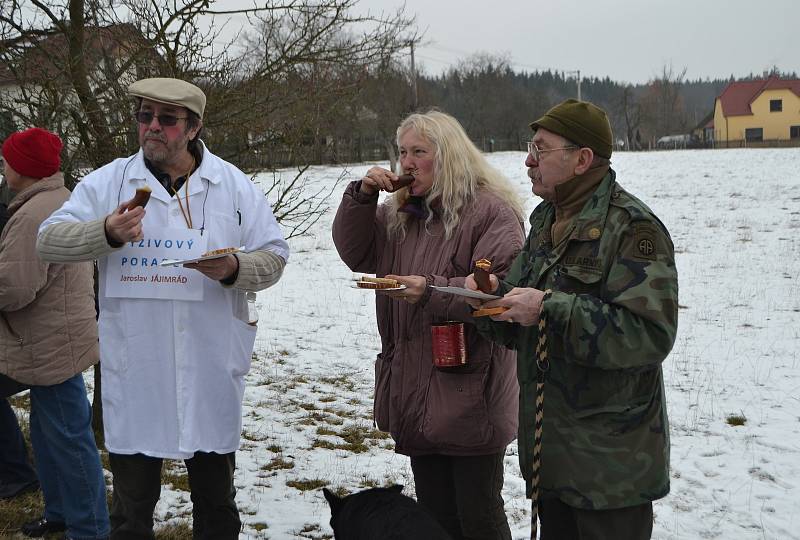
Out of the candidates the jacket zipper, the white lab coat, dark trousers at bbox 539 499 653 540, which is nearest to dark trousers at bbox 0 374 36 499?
the jacket zipper

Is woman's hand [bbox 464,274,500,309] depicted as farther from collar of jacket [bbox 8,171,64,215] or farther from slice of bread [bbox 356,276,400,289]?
collar of jacket [bbox 8,171,64,215]

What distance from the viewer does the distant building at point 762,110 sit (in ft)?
197

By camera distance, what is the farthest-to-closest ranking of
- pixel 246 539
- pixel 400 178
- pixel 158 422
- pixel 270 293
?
1. pixel 270 293
2. pixel 246 539
3. pixel 400 178
4. pixel 158 422

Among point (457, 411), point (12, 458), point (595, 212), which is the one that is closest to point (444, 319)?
Result: point (457, 411)

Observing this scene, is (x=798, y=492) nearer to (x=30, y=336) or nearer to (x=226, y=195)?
(x=226, y=195)

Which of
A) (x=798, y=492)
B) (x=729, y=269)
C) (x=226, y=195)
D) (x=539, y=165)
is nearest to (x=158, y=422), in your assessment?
(x=226, y=195)

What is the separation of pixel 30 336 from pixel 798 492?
4.34 metres

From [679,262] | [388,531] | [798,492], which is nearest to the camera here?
[388,531]

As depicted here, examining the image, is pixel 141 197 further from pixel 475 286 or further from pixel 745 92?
pixel 745 92

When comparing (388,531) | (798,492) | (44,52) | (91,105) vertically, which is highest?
(44,52)

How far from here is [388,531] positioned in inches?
95.4

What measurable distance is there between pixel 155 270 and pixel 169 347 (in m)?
0.30

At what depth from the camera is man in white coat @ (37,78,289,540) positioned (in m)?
2.79

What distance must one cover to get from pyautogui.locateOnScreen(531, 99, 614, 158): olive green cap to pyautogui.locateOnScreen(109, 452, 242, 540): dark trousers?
5.95 feet
